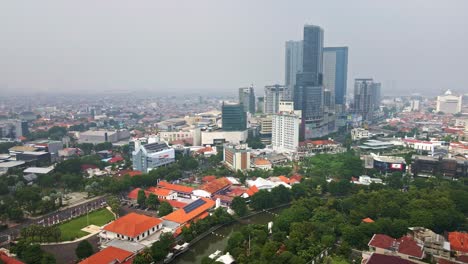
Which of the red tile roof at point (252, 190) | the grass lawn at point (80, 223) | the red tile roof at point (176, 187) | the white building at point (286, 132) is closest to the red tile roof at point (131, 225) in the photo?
the grass lawn at point (80, 223)

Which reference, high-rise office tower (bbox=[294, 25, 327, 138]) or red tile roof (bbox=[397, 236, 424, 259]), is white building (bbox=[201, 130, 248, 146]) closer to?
high-rise office tower (bbox=[294, 25, 327, 138])

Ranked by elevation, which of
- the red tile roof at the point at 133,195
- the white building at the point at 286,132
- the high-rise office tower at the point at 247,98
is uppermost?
the high-rise office tower at the point at 247,98

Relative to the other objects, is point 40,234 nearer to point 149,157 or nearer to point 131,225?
point 131,225

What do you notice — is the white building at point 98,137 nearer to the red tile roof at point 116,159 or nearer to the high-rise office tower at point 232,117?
the red tile roof at point 116,159

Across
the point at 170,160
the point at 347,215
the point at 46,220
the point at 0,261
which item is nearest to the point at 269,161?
the point at 170,160

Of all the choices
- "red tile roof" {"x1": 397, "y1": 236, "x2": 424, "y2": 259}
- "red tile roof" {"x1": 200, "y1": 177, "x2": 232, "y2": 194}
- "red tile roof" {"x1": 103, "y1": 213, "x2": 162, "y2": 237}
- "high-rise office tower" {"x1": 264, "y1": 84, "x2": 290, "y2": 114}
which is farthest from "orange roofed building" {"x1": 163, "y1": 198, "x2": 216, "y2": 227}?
"high-rise office tower" {"x1": 264, "y1": 84, "x2": 290, "y2": 114}

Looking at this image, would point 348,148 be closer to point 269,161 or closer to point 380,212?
point 269,161
